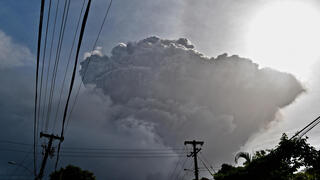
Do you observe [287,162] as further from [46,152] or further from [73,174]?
[73,174]

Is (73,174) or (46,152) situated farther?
(73,174)

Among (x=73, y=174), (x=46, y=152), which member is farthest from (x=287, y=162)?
(x=73, y=174)

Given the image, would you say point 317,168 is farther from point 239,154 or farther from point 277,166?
point 239,154

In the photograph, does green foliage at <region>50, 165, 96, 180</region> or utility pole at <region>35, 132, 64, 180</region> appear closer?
utility pole at <region>35, 132, 64, 180</region>

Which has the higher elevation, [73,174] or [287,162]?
[73,174]

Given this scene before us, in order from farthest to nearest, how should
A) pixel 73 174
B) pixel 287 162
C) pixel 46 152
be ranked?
pixel 73 174, pixel 46 152, pixel 287 162

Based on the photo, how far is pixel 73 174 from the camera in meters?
50.0

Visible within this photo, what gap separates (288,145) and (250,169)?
2571 mm

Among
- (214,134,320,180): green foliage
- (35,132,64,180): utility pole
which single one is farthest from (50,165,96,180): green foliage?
(214,134,320,180): green foliage

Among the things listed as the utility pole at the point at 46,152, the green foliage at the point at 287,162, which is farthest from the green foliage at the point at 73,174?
the green foliage at the point at 287,162

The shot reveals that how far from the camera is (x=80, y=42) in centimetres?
568

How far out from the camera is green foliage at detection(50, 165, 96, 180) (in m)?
49.6

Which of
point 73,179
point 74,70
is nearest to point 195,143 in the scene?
point 74,70

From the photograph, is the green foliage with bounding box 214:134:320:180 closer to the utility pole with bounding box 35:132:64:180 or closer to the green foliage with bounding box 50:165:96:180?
the utility pole with bounding box 35:132:64:180
